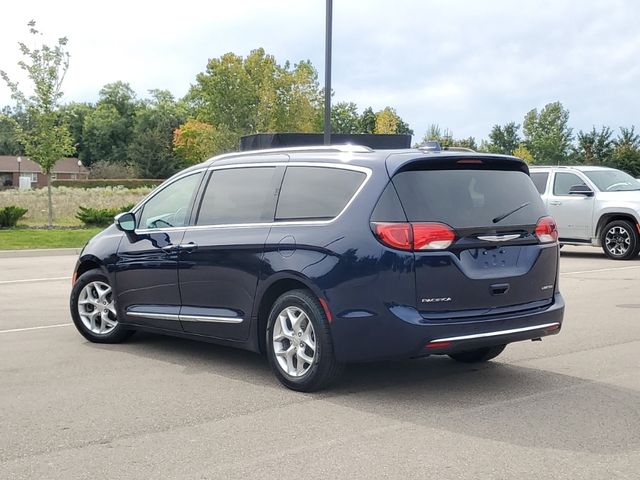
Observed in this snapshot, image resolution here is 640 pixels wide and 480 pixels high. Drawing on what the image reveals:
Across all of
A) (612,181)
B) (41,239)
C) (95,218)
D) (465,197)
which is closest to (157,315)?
(465,197)

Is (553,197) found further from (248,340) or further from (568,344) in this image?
(248,340)

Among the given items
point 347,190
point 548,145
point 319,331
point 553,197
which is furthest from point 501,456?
point 548,145

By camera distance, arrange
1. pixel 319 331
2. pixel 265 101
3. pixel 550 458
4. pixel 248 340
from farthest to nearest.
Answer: pixel 265 101, pixel 248 340, pixel 319 331, pixel 550 458

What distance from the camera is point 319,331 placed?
5.84 metres

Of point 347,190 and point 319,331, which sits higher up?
point 347,190

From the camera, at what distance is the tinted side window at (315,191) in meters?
6.07

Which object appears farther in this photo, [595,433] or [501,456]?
A: [595,433]

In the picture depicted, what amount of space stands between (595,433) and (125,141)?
400 feet

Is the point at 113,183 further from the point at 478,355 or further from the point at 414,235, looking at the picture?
the point at 414,235

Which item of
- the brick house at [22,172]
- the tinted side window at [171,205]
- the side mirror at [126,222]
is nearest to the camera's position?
the tinted side window at [171,205]

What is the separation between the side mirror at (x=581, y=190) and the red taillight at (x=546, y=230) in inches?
469

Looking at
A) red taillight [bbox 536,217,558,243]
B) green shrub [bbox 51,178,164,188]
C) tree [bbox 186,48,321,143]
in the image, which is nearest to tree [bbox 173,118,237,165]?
tree [bbox 186,48,321,143]

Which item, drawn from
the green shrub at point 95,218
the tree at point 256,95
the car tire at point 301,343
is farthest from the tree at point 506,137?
the car tire at point 301,343

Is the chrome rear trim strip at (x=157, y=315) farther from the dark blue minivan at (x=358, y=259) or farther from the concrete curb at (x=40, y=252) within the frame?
the concrete curb at (x=40, y=252)
